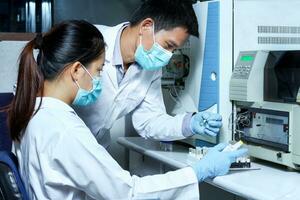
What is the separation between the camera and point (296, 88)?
1.62 m

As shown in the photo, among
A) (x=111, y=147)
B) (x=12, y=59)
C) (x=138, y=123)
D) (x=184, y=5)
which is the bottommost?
(x=111, y=147)

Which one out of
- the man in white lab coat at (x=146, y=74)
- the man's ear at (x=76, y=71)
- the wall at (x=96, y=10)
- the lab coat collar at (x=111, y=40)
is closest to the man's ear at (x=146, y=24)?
the man in white lab coat at (x=146, y=74)

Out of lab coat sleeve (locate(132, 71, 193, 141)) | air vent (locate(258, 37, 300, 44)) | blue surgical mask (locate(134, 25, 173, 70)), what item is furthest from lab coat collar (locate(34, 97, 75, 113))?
air vent (locate(258, 37, 300, 44))

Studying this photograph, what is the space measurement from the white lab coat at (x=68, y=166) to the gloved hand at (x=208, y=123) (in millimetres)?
430

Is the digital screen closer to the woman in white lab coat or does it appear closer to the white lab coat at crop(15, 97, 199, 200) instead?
the woman in white lab coat

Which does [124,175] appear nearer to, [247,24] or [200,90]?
[200,90]

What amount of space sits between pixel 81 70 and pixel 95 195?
0.39 m

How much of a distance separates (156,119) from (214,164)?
0.59m

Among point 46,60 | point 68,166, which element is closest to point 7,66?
point 46,60

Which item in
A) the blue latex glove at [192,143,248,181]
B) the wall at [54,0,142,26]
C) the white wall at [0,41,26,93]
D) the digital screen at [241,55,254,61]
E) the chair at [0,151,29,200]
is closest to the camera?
the chair at [0,151,29,200]

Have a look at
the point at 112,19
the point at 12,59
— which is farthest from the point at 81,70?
the point at 112,19

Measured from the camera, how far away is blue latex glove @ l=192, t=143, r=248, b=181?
1420 mm

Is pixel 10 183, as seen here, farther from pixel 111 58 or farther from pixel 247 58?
pixel 247 58

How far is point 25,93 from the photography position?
132cm
